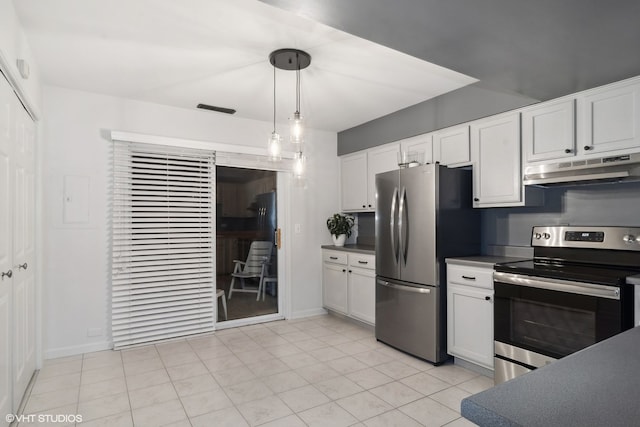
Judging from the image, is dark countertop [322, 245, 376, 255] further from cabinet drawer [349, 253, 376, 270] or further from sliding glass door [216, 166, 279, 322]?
sliding glass door [216, 166, 279, 322]

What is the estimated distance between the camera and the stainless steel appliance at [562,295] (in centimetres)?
214

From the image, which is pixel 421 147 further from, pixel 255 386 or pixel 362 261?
pixel 255 386

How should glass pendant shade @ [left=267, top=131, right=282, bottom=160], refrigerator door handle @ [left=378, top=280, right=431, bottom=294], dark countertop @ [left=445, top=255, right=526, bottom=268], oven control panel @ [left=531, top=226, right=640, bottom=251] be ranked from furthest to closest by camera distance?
1. refrigerator door handle @ [left=378, top=280, right=431, bottom=294]
2. dark countertop @ [left=445, top=255, right=526, bottom=268]
3. glass pendant shade @ [left=267, top=131, right=282, bottom=160]
4. oven control panel @ [left=531, top=226, right=640, bottom=251]

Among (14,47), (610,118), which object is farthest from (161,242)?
(610,118)

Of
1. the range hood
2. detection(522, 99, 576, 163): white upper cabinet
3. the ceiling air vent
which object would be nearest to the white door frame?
the ceiling air vent

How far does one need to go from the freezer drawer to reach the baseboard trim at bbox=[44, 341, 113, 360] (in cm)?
270

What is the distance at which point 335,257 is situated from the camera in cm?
464

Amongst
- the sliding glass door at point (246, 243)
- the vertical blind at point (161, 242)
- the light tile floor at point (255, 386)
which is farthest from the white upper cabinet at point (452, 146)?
the vertical blind at point (161, 242)

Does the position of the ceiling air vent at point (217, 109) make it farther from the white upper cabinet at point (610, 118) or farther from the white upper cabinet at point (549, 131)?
the white upper cabinet at point (610, 118)

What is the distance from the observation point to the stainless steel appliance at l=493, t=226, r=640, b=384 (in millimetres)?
2145

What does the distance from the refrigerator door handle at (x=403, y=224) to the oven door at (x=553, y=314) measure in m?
0.87

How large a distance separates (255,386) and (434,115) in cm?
296

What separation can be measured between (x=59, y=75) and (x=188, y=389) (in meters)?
2.82

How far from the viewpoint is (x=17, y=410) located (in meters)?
2.38
